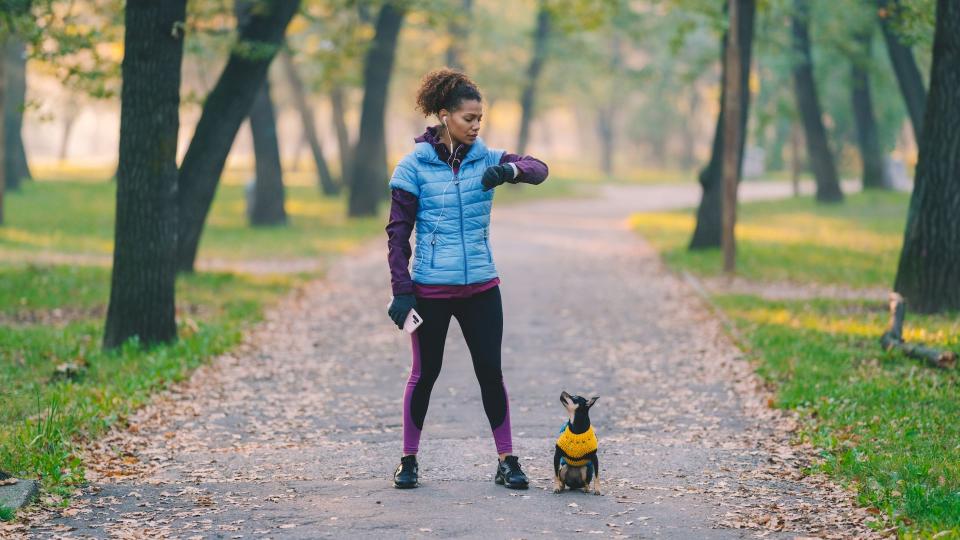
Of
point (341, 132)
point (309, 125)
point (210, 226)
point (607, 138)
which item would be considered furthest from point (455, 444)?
point (607, 138)

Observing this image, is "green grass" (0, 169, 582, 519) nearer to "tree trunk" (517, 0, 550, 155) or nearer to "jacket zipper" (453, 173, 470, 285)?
"jacket zipper" (453, 173, 470, 285)

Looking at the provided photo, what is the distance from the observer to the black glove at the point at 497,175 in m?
6.15

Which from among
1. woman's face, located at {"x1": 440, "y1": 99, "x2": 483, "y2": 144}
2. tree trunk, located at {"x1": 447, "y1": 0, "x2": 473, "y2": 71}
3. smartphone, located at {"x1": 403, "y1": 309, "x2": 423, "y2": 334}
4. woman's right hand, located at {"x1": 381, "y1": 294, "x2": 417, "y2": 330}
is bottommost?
smartphone, located at {"x1": 403, "y1": 309, "x2": 423, "y2": 334}

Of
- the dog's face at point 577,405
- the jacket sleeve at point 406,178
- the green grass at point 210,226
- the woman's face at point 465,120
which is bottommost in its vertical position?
the green grass at point 210,226

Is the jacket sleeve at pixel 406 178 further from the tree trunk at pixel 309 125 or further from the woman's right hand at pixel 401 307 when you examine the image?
the tree trunk at pixel 309 125

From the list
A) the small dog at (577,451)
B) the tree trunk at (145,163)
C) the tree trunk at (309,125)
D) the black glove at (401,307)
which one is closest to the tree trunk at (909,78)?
the tree trunk at (145,163)

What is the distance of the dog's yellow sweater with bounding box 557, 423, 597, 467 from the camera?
6352 mm

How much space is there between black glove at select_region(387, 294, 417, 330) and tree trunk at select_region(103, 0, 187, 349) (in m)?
5.32

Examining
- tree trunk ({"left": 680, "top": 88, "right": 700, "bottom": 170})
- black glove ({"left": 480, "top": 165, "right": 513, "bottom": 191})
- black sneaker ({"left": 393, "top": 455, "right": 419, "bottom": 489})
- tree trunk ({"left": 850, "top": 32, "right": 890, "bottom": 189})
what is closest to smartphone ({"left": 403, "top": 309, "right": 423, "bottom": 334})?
black glove ({"left": 480, "top": 165, "right": 513, "bottom": 191})

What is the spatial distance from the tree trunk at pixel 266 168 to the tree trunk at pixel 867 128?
1448 cm

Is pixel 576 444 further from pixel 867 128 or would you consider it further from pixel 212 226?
pixel 867 128

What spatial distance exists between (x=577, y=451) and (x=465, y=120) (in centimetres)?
179

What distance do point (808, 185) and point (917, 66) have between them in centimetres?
2507

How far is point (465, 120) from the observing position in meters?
6.32
